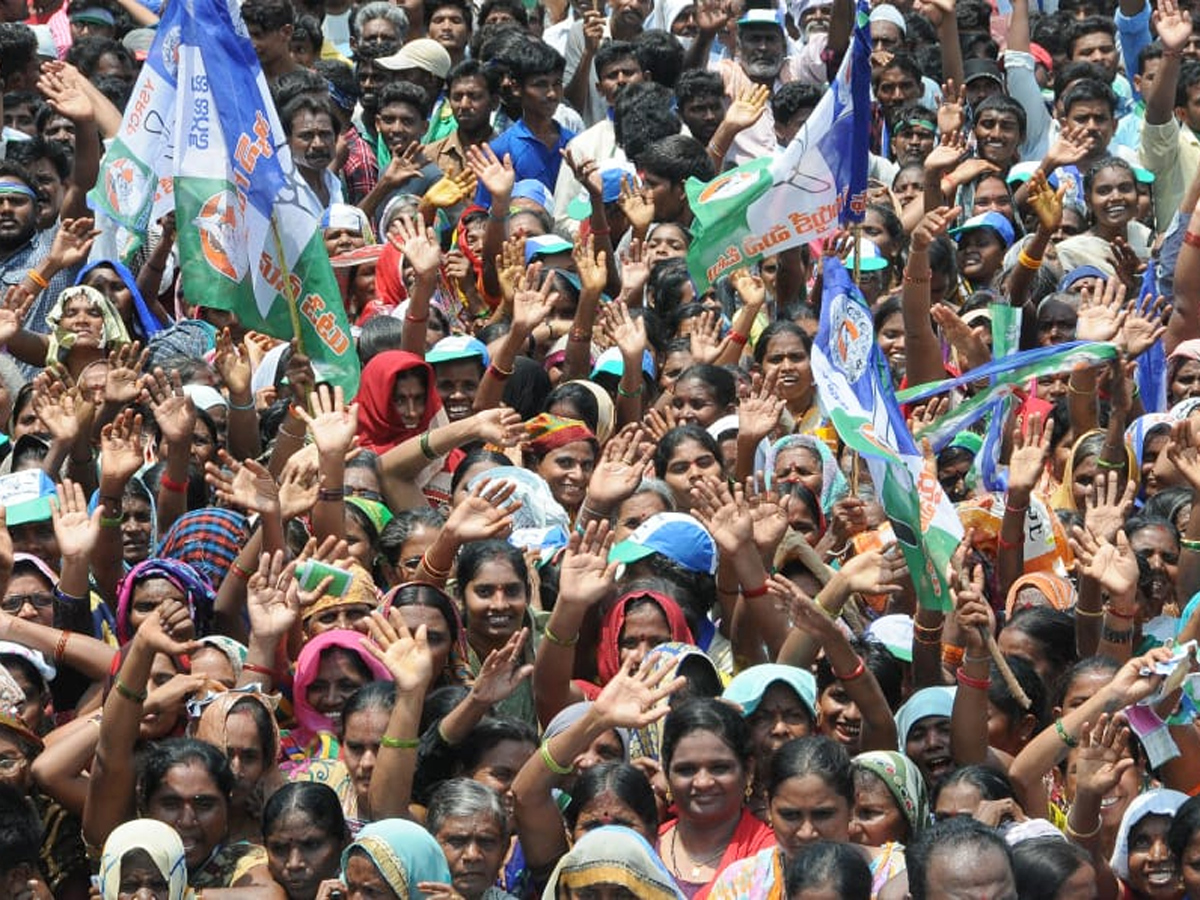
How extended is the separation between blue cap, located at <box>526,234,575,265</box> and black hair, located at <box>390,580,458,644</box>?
324 centimetres

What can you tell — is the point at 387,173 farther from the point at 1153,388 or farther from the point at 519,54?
the point at 1153,388

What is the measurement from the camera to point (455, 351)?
925 centimetres

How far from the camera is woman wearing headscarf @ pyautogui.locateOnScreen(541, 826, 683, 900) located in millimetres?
5883

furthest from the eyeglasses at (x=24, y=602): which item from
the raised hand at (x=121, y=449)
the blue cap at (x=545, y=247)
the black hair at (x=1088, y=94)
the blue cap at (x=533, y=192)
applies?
the black hair at (x=1088, y=94)

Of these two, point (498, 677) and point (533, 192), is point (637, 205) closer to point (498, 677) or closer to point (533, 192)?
point (533, 192)

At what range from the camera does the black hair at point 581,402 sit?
905 centimetres

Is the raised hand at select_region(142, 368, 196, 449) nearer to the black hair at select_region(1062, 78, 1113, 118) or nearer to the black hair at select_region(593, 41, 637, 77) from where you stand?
the black hair at select_region(593, 41, 637, 77)

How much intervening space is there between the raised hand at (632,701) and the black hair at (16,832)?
4.44 ft

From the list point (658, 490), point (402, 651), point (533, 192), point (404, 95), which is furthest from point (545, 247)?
point (402, 651)

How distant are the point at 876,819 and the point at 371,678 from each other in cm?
145

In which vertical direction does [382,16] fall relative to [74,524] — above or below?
below

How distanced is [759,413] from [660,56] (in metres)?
4.34

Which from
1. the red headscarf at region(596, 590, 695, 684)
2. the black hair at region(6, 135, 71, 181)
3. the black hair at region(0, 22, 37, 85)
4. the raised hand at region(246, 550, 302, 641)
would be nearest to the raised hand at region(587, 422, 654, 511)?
the red headscarf at region(596, 590, 695, 684)

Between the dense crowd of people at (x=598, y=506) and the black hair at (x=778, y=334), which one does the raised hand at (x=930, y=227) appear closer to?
the dense crowd of people at (x=598, y=506)
